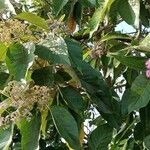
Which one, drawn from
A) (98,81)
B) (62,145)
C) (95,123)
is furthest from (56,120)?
(95,123)

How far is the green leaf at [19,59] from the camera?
1.07 meters

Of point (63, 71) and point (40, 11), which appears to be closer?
point (63, 71)

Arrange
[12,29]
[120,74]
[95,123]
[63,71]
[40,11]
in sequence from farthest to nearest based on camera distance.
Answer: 1. [40,11]
2. [95,123]
3. [120,74]
4. [63,71]
5. [12,29]

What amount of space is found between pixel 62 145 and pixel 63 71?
48 centimetres

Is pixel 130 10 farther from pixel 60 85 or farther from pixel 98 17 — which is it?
pixel 60 85

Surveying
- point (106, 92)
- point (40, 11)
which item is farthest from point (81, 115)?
point (40, 11)

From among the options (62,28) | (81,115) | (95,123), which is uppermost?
(62,28)

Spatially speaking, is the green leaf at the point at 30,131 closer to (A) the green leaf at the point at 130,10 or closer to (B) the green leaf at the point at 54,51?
(B) the green leaf at the point at 54,51

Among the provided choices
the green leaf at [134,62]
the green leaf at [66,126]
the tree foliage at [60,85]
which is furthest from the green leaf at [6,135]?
the green leaf at [134,62]

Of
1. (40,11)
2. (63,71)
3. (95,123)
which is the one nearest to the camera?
(63,71)

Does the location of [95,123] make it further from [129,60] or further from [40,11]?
[129,60]

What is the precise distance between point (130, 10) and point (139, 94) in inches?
10.5

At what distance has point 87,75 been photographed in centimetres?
131

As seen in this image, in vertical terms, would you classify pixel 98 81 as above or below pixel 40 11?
below
